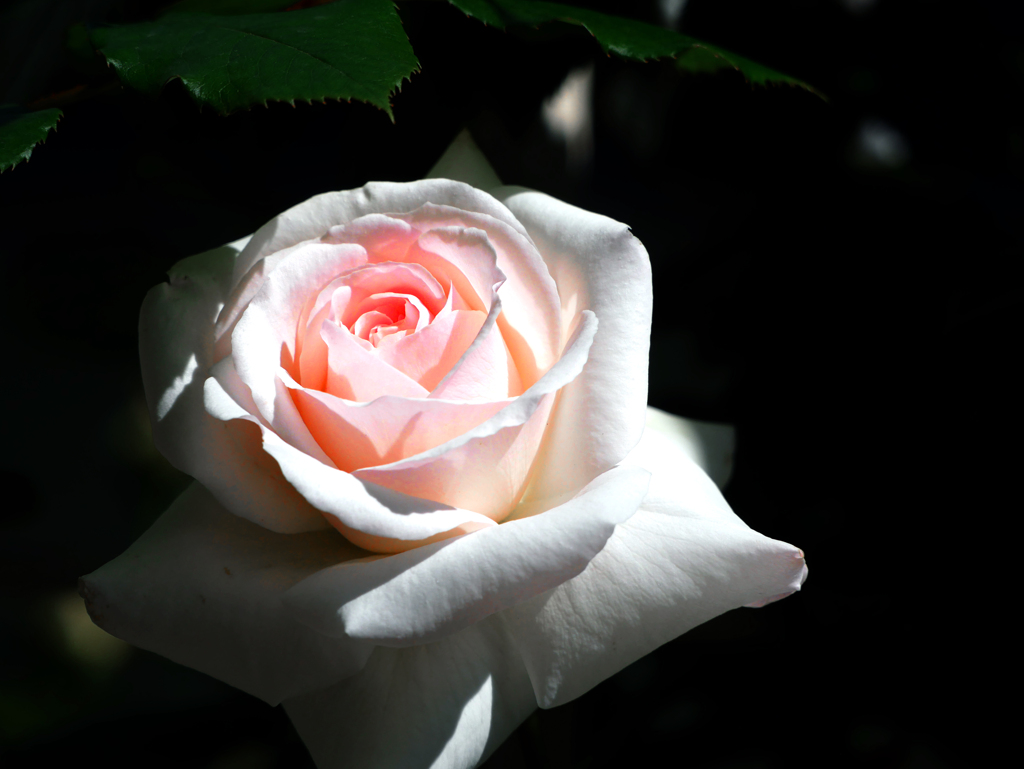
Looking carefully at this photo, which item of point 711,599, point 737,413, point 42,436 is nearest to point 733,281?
point 737,413

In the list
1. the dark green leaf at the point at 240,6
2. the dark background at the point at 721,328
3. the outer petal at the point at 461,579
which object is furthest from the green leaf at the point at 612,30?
the outer petal at the point at 461,579

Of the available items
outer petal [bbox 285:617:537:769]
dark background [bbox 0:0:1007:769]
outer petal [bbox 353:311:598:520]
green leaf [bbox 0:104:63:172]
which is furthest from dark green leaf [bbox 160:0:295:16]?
outer petal [bbox 285:617:537:769]

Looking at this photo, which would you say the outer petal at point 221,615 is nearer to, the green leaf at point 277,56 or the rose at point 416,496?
the rose at point 416,496

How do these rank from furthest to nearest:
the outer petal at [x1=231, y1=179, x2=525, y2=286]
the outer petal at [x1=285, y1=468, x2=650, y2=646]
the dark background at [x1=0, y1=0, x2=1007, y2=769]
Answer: the dark background at [x1=0, y1=0, x2=1007, y2=769]
the outer petal at [x1=231, y1=179, x2=525, y2=286]
the outer petal at [x1=285, y1=468, x2=650, y2=646]

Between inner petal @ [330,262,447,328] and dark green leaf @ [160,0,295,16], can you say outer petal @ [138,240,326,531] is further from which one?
dark green leaf @ [160,0,295,16]

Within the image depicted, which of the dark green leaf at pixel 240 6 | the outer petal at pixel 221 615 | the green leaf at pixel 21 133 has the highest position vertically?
the dark green leaf at pixel 240 6

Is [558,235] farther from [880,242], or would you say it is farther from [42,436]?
[42,436]

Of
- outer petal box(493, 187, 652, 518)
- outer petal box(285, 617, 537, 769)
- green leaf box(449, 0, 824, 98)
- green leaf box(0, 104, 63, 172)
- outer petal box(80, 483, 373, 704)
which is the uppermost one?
green leaf box(449, 0, 824, 98)

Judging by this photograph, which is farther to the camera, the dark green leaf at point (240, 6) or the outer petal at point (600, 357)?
the dark green leaf at point (240, 6)
